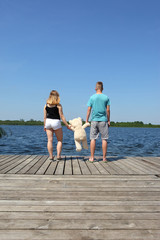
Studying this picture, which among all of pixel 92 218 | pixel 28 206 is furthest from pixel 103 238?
pixel 28 206

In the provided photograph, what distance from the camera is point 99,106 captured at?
15.6ft

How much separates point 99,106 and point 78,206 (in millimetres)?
2941

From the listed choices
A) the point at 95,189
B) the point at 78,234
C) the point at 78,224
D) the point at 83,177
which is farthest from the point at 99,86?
the point at 78,234

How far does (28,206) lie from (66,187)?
749 mm

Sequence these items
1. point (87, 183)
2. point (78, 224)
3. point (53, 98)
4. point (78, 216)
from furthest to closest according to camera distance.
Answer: point (53, 98), point (87, 183), point (78, 216), point (78, 224)

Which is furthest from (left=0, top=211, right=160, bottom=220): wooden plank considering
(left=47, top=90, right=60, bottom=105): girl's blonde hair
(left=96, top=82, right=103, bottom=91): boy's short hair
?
(left=96, top=82, right=103, bottom=91): boy's short hair

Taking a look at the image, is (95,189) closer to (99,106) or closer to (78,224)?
(78,224)

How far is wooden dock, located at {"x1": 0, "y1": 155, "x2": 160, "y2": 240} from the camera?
1.66 meters

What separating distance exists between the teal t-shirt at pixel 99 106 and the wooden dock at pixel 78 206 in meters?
1.62

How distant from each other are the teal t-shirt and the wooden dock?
162 centimetres

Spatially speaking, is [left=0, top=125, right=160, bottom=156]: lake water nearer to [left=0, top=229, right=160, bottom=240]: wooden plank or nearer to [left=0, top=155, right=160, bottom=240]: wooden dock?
[left=0, top=155, right=160, bottom=240]: wooden dock

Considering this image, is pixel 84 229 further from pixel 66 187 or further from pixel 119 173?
pixel 119 173

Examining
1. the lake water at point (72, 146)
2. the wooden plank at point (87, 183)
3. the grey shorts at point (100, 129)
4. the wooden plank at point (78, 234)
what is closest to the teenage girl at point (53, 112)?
the grey shorts at point (100, 129)

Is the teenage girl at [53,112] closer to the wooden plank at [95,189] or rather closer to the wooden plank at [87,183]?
the wooden plank at [87,183]
